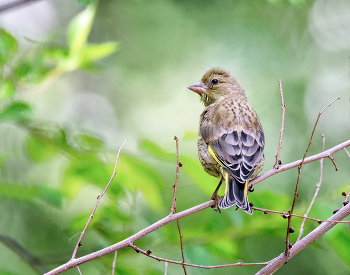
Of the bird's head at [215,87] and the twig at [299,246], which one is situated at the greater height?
the bird's head at [215,87]

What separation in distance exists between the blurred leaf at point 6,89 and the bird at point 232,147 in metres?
1.91

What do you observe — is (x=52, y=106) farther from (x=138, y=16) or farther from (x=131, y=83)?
(x=138, y=16)

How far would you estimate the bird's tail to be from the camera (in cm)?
342

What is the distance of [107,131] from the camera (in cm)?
785

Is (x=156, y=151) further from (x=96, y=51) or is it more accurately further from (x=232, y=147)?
(x=96, y=51)

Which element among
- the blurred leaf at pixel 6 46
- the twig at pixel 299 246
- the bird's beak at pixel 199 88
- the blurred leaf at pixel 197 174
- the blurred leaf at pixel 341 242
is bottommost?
the twig at pixel 299 246

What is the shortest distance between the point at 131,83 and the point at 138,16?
1.65 meters

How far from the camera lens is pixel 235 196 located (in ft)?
11.7

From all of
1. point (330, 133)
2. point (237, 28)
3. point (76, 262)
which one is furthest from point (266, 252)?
point (76, 262)

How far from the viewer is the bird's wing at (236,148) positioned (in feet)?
12.5

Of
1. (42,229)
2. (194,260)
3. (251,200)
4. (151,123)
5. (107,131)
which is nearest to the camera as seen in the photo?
(194,260)

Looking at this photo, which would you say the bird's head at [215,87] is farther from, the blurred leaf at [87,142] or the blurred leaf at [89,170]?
the blurred leaf at [89,170]

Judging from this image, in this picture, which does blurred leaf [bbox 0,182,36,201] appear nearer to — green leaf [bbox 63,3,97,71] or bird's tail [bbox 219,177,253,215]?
green leaf [bbox 63,3,97,71]

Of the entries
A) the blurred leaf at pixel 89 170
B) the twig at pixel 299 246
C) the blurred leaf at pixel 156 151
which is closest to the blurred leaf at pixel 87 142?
the blurred leaf at pixel 89 170
